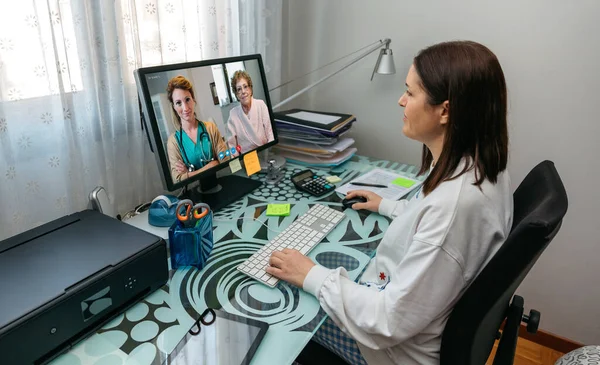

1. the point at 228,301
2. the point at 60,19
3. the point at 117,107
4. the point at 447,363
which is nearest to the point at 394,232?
the point at 447,363

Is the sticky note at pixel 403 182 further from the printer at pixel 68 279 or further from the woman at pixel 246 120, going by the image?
the printer at pixel 68 279

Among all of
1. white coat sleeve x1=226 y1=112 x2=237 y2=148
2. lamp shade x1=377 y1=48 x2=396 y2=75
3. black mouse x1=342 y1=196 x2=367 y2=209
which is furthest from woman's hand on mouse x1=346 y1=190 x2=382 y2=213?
lamp shade x1=377 y1=48 x2=396 y2=75

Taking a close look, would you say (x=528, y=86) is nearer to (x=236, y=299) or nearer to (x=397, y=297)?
(x=397, y=297)

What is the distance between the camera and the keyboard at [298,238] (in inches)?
36.7

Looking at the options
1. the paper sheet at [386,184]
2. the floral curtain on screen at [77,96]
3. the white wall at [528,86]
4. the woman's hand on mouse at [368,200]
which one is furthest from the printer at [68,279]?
the white wall at [528,86]

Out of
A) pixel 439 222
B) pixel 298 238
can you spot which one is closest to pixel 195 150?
pixel 298 238

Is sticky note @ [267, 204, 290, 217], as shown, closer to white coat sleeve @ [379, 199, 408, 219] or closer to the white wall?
white coat sleeve @ [379, 199, 408, 219]

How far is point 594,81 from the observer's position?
4.67 feet

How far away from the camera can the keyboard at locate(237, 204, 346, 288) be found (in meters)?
0.93

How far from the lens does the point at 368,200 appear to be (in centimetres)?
129

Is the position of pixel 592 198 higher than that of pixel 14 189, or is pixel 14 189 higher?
pixel 14 189

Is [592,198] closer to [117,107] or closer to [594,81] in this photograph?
[594,81]

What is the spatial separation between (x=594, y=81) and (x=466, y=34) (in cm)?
50

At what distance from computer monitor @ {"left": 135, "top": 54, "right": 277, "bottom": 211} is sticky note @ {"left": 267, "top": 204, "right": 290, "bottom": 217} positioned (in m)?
0.14
